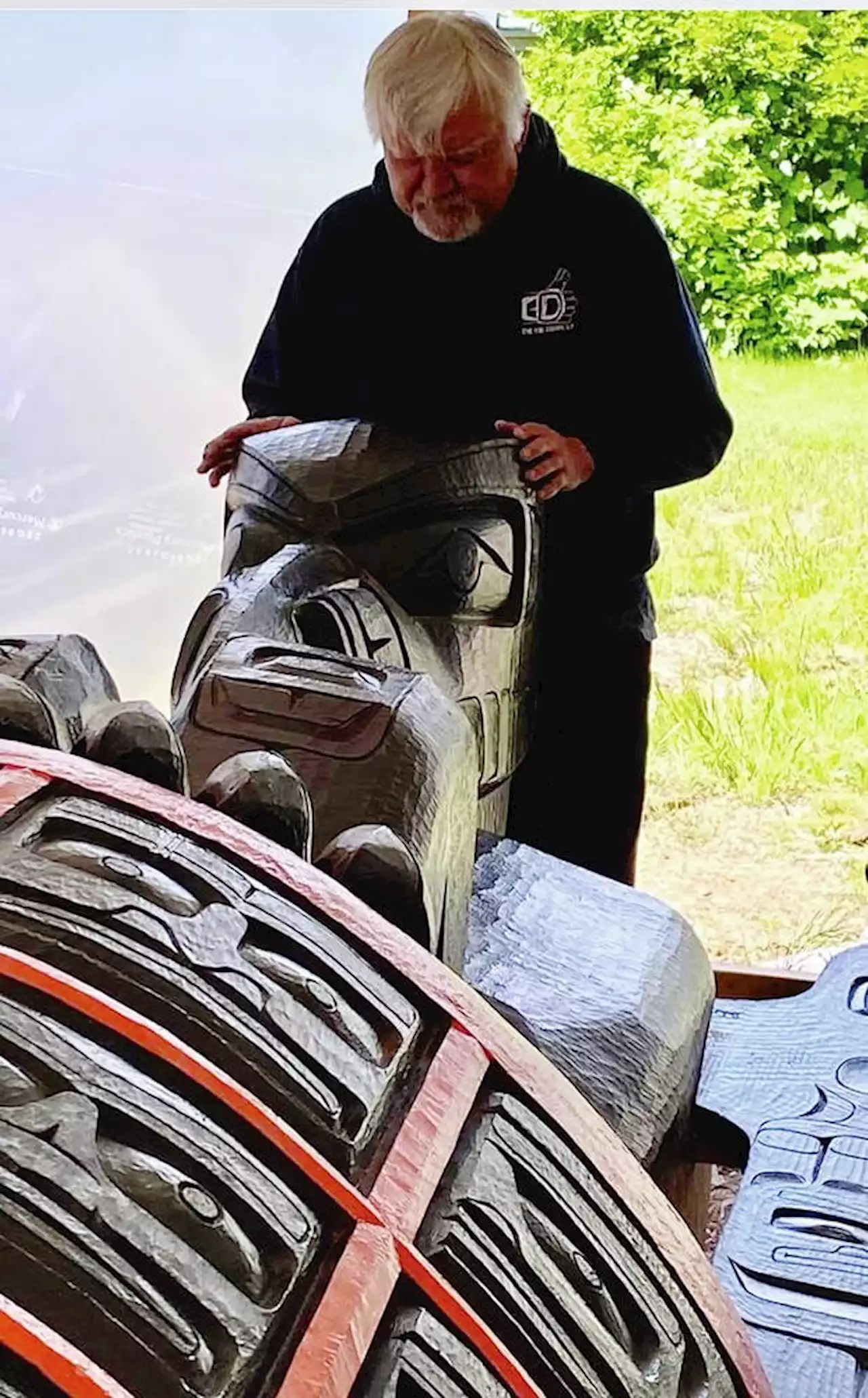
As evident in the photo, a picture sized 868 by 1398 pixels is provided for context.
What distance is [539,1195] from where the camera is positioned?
1.56ft

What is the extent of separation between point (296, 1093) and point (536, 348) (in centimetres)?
69

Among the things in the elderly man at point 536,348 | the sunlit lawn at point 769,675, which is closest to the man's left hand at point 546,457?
the elderly man at point 536,348

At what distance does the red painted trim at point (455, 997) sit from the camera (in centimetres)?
49

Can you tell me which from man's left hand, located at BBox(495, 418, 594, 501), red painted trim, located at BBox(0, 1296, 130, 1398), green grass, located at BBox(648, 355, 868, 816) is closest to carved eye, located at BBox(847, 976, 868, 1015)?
man's left hand, located at BBox(495, 418, 594, 501)

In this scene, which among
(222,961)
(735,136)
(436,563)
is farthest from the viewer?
(735,136)

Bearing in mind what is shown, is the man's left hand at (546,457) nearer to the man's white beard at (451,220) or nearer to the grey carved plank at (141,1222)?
the man's white beard at (451,220)

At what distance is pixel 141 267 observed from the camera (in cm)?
222

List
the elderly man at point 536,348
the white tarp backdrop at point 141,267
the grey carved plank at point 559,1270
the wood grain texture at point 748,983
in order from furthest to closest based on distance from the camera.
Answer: the white tarp backdrop at point 141,267, the wood grain texture at point 748,983, the elderly man at point 536,348, the grey carved plank at point 559,1270

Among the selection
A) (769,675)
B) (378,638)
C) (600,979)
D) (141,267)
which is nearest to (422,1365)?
(600,979)

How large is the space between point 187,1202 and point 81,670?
0.93ft

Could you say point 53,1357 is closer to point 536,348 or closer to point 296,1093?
point 296,1093

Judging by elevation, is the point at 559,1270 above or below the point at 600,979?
below

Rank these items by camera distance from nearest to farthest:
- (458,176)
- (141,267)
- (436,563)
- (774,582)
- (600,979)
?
(600,979) < (436,563) < (458,176) < (141,267) < (774,582)

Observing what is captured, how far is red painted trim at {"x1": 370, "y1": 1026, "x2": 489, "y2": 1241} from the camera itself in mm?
427
